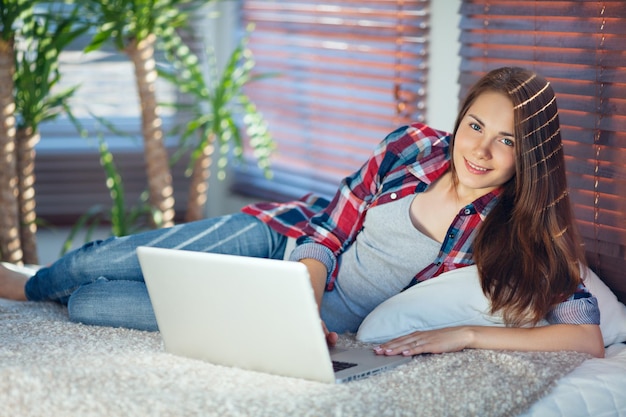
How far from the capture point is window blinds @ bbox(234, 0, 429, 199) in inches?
146

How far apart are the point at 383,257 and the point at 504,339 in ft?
1.40

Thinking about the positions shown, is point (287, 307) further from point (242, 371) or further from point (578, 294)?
point (578, 294)

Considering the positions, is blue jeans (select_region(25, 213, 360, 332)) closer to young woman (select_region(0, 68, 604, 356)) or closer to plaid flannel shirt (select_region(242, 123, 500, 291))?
young woman (select_region(0, 68, 604, 356))

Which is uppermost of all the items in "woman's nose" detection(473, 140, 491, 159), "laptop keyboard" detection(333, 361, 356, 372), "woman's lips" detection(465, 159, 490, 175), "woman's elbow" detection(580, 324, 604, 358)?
"woman's nose" detection(473, 140, 491, 159)

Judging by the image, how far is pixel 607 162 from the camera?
8.71 ft

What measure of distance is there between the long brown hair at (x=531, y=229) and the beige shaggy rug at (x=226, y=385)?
0.15 meters

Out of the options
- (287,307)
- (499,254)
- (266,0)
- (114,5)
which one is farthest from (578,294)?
(266,0)

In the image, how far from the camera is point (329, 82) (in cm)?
423

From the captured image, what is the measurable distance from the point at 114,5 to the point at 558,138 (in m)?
2.06

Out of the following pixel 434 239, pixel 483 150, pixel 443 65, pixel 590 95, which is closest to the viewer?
pixel 483 150

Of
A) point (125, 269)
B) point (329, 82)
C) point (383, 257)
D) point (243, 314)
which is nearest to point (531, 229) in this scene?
point (383, 257)

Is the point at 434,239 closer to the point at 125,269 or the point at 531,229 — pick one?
the point at 531,229

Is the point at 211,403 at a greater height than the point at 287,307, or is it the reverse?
the point at 287,307

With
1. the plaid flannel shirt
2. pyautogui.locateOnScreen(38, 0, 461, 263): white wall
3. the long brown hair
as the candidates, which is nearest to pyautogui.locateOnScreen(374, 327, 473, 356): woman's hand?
the long brown hair
